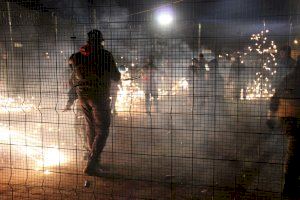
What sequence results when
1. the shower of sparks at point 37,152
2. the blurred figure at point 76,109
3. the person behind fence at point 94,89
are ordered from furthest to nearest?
the shower of sparks at point 37,152
the blurred figure at point 76,109
the person behind fence at point 94,89

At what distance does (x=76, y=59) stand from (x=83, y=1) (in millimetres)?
923

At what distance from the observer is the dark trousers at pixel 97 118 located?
5.82 meters

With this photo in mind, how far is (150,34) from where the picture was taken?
4.73 metres

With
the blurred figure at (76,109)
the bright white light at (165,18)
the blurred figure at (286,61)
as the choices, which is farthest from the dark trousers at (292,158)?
the blurred figure at (76,109)

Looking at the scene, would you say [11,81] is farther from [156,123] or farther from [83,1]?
[156,123]

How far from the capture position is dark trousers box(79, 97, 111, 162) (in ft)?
19.1

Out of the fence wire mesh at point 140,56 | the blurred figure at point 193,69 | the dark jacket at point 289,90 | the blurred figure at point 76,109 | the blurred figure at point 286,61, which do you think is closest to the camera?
the fence wire mesh at point 140,56

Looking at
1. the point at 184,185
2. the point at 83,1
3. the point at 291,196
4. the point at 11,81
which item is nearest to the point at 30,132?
the point at 11,81

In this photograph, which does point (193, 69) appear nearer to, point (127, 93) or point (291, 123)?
point (291, 123)

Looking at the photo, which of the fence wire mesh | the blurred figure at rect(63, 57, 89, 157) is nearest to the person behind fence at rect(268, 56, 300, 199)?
the fence wire mesh

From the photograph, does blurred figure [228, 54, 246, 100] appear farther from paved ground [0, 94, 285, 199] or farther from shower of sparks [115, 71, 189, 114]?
shower of sparks [115, 71, 189, 114]

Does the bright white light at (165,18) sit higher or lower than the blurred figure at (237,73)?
higher

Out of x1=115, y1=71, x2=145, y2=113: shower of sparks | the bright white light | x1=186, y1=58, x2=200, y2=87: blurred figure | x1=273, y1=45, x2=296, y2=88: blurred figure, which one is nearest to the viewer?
the bright white light

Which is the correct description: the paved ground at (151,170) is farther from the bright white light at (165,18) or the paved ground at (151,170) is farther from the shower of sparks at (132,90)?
the bright white light at (165,18)
